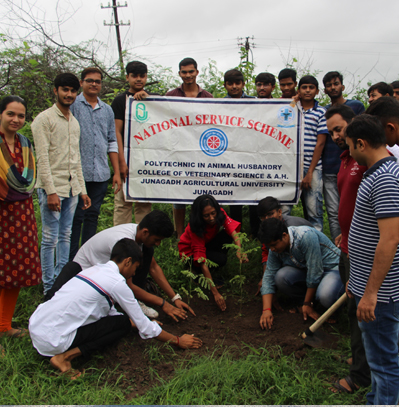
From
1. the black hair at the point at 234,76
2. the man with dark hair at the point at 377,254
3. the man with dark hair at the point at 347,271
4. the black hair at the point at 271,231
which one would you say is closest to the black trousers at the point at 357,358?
the man with dark hair at the point at 347,271

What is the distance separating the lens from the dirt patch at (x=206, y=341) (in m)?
2.91

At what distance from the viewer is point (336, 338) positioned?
3.35m

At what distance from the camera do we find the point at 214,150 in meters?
4.84

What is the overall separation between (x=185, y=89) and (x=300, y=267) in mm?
2749

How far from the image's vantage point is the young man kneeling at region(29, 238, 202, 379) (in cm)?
279

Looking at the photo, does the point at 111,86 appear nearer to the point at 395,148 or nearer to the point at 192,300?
the point at 192,300

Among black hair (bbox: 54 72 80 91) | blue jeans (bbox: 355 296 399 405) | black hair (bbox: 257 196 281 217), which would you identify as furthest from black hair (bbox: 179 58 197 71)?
blue jeans (bbox: 355 296 399 405)

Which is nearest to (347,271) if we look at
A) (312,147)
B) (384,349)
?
(384,349)

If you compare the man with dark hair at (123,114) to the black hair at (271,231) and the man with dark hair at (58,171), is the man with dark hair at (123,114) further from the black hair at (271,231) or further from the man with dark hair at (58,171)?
the black hair at (271,231)

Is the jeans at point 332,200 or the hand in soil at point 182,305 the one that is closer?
the hand in soil at point 182,305

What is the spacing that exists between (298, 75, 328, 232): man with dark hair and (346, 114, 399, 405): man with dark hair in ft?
7.78

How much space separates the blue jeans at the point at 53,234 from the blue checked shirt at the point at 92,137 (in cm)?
44

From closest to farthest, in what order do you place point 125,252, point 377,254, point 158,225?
point 377,254, point 125,252, point 158,225

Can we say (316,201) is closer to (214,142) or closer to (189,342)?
(214,142)
